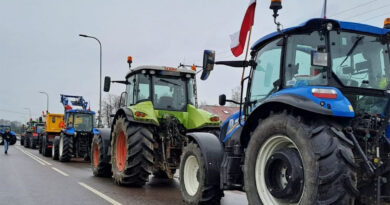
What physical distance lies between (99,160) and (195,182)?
17.1ft

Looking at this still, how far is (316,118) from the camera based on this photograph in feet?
14.1

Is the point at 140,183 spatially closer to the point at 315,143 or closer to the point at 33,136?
the point at 315,143

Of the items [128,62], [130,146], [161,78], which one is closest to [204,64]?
[130,146]

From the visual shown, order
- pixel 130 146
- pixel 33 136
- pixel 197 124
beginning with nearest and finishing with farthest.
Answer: pixel 130 146 < pixel 197 124 < pixel 33 136

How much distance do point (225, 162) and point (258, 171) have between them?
36.6 inches

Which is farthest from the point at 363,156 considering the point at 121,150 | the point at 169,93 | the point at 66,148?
the point at 66,148

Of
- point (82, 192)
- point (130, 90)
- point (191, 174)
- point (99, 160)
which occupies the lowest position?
point (82, 192)

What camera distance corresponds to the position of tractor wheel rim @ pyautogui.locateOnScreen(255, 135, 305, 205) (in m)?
4.73

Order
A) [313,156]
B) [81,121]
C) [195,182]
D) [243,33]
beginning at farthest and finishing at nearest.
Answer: [81,121] < [195,182] < [243,33] < [313,156]

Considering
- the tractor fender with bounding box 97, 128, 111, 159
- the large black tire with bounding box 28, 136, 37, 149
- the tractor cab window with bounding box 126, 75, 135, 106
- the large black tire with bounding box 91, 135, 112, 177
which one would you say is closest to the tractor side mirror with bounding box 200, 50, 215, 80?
the tractor cab window with bounding box 126, 75, 135, 106

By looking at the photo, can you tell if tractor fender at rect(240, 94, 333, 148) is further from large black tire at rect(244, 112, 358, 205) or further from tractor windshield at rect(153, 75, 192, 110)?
tractor windshield at rect(153, 75, 192, 110)

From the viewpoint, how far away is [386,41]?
16.1 ft

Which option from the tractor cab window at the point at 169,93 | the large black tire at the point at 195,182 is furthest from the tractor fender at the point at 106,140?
the large black tire at the point at 195,182

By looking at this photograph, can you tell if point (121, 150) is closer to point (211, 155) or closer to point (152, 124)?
point (152, 124)
